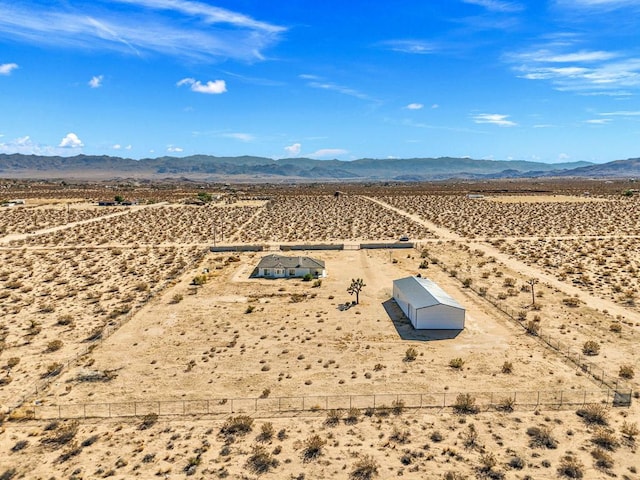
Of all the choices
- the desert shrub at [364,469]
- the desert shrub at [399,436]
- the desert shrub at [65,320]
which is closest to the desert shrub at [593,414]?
the desert shrub at [399,436]

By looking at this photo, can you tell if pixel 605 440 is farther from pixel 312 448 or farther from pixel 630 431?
pixel 312 448

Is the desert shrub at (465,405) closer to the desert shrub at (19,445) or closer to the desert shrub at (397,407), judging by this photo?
the desert shrub at (397,407)

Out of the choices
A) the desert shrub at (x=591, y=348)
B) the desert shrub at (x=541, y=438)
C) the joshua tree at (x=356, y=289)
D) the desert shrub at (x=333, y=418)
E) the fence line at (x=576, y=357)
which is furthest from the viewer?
the joshua tree at (x=356, y=289)

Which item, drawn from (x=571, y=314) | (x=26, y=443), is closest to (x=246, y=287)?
(x=26, y=443)

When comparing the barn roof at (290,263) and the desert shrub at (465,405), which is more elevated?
the barn roof at (290,263)

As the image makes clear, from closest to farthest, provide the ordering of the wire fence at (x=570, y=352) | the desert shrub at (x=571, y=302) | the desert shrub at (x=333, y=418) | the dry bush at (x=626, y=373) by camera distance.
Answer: the desert shrub at (x=333, y=418), the wire fence at (x=570, y=352), the dry bush at (x=626, y=373), the desert shrub at (x=571, y=302)

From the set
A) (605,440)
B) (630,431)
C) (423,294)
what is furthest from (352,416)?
(423,294)

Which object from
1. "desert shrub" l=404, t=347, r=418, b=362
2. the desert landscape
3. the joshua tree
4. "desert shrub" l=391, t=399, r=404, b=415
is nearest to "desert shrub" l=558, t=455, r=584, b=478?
the desert landscape

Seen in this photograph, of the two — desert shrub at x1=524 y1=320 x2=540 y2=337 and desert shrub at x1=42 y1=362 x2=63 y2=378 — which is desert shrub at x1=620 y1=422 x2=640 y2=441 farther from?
desert shrub at x1=42 y1=362 x2=63 y2=378
